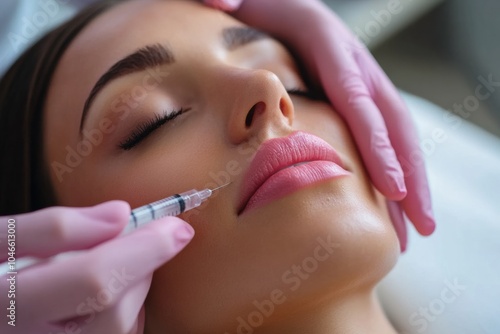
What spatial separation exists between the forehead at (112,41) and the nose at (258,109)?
0.14 meters

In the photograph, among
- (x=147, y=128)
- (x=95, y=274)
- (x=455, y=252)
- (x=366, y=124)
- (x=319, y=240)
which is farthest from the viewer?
(x=455, y=252)

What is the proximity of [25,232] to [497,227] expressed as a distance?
103 centimetres

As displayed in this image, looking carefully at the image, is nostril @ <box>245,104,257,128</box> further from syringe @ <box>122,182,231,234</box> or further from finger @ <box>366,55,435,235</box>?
finger @ <box>366,55,435,235</box>

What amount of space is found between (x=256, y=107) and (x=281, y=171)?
11cm

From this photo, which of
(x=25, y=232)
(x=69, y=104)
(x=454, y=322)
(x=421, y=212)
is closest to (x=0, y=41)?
(x=69, y=104)

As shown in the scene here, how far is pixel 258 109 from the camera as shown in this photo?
0.82 meters

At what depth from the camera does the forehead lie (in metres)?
0.90

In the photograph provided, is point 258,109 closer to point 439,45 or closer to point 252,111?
point 252,111

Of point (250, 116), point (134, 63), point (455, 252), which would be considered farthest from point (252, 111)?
point (455, 252)

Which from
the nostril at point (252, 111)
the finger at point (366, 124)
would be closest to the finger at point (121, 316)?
the nostril at point (252, 111)

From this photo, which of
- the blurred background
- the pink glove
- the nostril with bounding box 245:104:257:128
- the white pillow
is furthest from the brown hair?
the blurred background

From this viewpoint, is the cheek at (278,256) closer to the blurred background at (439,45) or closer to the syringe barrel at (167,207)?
the syringe barrel at (167,207)

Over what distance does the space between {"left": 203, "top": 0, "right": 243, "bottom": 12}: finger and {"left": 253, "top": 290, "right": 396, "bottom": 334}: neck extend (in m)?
0.59

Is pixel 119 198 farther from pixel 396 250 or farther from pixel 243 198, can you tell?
pixel 396 250
